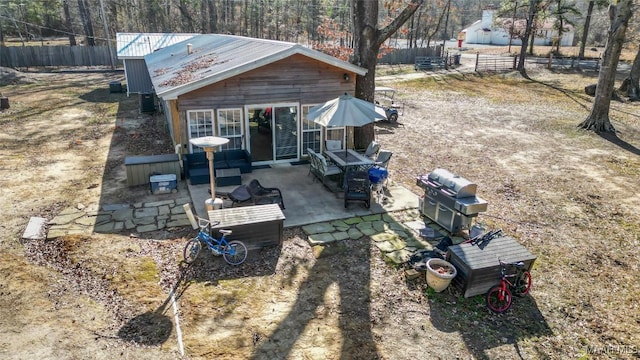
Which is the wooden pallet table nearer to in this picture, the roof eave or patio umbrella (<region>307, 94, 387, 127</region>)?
patio umbrella (<region>307, 94, 387, 127</region>)

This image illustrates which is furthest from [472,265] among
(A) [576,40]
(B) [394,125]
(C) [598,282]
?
(A) [576,40]

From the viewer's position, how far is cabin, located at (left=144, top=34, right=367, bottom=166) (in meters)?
11.2

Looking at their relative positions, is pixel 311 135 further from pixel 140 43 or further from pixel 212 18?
pixel 212 18

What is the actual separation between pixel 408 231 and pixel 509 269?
256 centimetres

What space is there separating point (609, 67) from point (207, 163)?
17.6m

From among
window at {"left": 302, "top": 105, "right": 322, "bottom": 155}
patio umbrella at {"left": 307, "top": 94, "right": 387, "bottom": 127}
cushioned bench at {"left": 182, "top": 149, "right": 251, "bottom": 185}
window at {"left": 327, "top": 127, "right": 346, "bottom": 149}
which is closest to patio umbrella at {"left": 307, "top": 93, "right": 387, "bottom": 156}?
patio umbrella at {"left": 307, "top": 94, "right": 387, "bottom": 127}

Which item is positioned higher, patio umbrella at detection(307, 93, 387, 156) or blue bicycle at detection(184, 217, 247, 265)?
patio umbrella at detection(307, 93, 387, 156)

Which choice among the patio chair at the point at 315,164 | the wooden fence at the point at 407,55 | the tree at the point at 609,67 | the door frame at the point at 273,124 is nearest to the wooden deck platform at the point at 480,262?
the patio chair at the point at 315,164

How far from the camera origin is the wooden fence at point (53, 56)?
31.3m

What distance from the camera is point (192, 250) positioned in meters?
7.69

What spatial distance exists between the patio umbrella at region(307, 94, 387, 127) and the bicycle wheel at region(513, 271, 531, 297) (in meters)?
4.75

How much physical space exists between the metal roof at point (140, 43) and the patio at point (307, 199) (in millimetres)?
15495

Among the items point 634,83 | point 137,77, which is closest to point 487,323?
point 137,77

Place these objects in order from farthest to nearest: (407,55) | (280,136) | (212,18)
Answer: (212,18)
(407,55)
(280,136)
